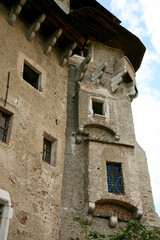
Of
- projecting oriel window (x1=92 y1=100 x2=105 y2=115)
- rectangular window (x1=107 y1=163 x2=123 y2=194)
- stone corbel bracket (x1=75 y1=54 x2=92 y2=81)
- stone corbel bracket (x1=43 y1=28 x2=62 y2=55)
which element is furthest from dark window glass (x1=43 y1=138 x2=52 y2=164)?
stone corbel bracket (x1=75 y1=54 x2=92 y2=81)

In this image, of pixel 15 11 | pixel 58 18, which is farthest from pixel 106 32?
pixel 15 11

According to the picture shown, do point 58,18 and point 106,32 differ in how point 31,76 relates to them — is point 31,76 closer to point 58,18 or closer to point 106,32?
point 58,18

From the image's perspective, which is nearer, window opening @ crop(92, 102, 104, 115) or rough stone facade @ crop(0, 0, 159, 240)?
rough stone facade @ crop(0, 0, 159, 240)

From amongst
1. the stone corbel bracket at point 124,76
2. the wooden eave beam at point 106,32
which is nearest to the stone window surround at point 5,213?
the stone corbel bracket at point 124,76

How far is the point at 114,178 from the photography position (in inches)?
476

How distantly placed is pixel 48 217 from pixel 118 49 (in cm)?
1047

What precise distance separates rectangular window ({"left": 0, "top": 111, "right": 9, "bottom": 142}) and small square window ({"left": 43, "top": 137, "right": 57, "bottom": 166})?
1828 mm

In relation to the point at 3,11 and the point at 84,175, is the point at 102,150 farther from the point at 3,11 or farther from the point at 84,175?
the point at 3,11

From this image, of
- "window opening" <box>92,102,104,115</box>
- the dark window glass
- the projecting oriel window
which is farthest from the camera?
"window opening" <box>92,102,104,115</box>

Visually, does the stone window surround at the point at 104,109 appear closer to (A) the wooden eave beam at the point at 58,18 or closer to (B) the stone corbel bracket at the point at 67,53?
(B) the stone corbel bracket at the point at 67,53

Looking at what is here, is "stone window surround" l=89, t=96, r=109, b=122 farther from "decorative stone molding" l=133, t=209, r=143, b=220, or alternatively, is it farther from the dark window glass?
"decorative stone molding" l=133, t=209, r=143, b=220

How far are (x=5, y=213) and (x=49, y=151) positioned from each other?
333 centimetres

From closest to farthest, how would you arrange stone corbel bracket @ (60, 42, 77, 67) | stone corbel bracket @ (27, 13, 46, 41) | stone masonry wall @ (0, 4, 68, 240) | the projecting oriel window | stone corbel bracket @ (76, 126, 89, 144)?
stone masonry wall @ (0, 4, 68, 240)
stone corbel bracket @ (27, 13, 46, 41)
stone corbel bracket @ (76, 126, 89, 144)
stone corbel bracket @ (60, 42, 77, 67)
the projecting oriel window

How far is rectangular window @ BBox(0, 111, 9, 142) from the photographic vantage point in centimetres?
973
